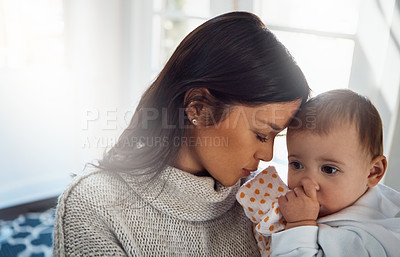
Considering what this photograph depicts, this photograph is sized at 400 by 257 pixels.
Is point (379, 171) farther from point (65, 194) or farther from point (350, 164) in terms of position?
point (65, 194)

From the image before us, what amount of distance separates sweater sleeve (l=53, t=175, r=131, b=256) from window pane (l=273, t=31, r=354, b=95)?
1.05 metres

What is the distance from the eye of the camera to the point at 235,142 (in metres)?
0.98

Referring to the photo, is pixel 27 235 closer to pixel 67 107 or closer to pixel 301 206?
pixel 67 107

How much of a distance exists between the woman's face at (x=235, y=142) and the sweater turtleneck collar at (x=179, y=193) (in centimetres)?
6

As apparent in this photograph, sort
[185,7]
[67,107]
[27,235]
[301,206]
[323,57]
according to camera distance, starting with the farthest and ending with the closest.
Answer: [67,107] < [185,7] < [27,235] < [323,57] < [301,206]

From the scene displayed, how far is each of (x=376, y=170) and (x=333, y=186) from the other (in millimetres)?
135

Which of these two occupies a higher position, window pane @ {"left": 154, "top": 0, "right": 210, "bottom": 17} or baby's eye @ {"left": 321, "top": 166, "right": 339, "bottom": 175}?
window pane @ {"left": 154, "top": 0, "right": 210, "bottom": 17}

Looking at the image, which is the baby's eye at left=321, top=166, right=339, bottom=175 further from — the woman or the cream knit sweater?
the cream knit sweater

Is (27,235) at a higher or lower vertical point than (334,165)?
lower

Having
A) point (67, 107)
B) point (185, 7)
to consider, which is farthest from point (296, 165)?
point (67, 107)

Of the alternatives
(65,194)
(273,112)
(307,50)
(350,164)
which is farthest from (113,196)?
(307,50)

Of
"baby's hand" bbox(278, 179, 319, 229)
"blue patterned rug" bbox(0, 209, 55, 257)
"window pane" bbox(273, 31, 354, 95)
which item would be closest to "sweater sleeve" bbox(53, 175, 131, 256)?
"baby's hand" bbox(278, 179, 319, 229)

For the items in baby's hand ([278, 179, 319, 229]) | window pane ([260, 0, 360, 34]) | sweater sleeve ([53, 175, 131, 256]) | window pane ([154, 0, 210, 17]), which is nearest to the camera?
sweater sleeve ([53, 175, 131, 256])

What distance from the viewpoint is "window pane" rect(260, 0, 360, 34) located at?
1454 millimetres
